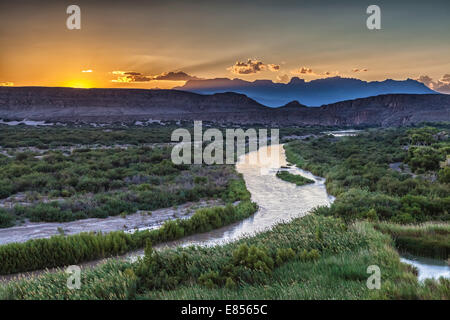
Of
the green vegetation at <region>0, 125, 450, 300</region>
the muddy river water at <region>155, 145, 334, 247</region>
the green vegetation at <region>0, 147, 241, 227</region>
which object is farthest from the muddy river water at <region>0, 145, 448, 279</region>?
the green vegetation at <region>0, 147, 241, 227</region>

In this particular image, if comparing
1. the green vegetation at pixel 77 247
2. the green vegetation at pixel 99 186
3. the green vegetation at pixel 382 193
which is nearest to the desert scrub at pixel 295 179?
the green vegetation at pixel 382 193

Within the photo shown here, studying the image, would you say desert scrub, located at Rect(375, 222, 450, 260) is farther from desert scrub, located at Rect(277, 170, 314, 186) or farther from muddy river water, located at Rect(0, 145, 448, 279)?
desert scrub, located at Rect(277, 170, 314, 186)

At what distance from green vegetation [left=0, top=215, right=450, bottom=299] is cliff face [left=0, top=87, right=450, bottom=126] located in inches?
4181

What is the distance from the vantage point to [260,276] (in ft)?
25.4

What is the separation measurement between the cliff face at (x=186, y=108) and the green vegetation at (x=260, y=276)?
10621 centimetres

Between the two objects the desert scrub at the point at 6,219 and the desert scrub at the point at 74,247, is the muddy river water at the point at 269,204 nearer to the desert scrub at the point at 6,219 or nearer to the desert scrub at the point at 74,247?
the desert scrub at the point at 74,247

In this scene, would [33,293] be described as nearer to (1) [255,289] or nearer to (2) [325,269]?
(1) [255,289]

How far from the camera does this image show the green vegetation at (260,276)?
651cm

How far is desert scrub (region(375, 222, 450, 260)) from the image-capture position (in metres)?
9.92

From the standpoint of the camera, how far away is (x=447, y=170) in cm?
2003

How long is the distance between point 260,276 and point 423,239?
5.77 metres

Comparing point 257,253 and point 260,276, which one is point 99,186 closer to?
point 257,253
